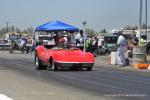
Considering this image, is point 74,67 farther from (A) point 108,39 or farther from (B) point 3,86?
(A) point 108,39

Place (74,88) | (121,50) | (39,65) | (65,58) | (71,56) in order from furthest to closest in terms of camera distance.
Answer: (121,50)
(39,65)
(71,56)
(65,58)
(74,88)

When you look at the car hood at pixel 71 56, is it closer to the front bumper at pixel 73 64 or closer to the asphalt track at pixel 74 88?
the front bumper at pixel 73 64

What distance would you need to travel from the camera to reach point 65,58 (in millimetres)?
24266

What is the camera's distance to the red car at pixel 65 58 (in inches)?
953

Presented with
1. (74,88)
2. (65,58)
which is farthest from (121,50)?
(74,88)

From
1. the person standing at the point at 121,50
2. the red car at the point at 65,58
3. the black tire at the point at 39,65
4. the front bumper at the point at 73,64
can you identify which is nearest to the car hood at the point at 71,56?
the red car at the point at 65,58

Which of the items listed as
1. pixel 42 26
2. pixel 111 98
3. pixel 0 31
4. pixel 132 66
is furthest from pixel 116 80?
pixel 0 31

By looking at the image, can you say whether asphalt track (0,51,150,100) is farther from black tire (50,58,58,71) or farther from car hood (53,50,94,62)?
black tire (50,58,58,71)

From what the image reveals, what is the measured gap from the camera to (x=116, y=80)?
762 inches

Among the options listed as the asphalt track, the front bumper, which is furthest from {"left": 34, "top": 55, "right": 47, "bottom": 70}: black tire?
the asphalt track

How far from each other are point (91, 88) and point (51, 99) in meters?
3.27

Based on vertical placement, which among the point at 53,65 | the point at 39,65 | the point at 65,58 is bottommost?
the point at 39,65

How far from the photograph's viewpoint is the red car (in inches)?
953

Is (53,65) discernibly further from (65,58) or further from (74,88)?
(74,88)
